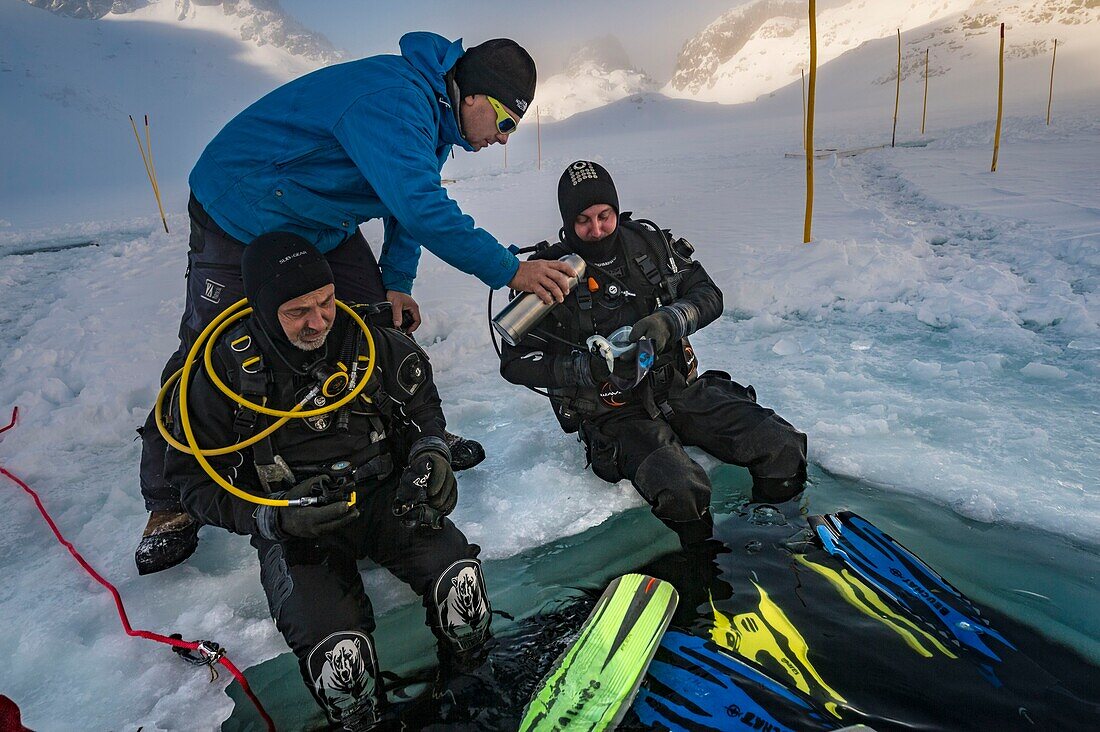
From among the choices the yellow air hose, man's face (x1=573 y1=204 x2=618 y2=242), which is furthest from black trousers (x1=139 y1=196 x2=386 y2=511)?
man's face (x1=573 y1=204 x2=618 y2=242)

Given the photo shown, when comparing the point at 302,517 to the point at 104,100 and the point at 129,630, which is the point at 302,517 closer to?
the point at 129,630

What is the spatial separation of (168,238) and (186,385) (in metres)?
13.4

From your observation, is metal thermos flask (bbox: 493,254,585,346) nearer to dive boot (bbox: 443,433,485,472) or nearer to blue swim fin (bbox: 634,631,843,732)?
dive boot (bbox: 443,433,485,472)

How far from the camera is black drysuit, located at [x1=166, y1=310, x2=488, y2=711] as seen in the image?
210cm

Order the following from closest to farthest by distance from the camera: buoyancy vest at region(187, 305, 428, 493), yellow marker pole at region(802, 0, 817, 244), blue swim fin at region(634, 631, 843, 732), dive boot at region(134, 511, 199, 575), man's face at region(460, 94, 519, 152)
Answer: blue swim fin at region(634, 631, 843, 732) < buoyancy vest at region(187, 305, 428, 493) < man's face at region(460, 94, 519, 152) < dive boot at region(134, 511, 199, 575) < yellow marker pole at region(802, 0, 817, 244)

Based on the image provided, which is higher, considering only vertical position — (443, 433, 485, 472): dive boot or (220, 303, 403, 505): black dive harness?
(220, 303, 403, 505): black dive harness

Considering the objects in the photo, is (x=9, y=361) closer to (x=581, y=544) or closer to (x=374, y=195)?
(x=374, y=195)

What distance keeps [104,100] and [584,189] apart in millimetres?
66551

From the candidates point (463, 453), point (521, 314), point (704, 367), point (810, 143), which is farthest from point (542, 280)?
point (810, 143)

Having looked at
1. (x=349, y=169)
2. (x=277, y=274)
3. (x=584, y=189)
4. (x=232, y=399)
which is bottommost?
(x=232, y=399)

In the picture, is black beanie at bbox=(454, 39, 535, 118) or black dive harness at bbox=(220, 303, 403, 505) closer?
black dive harness at bbox=(220, 303, 403, 505)

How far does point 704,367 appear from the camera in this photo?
14.3 feet

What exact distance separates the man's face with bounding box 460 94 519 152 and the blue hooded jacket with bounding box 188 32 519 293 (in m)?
0.05

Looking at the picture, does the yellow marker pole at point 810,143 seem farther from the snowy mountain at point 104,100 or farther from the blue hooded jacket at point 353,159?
the snowy mountain at point 104,100
